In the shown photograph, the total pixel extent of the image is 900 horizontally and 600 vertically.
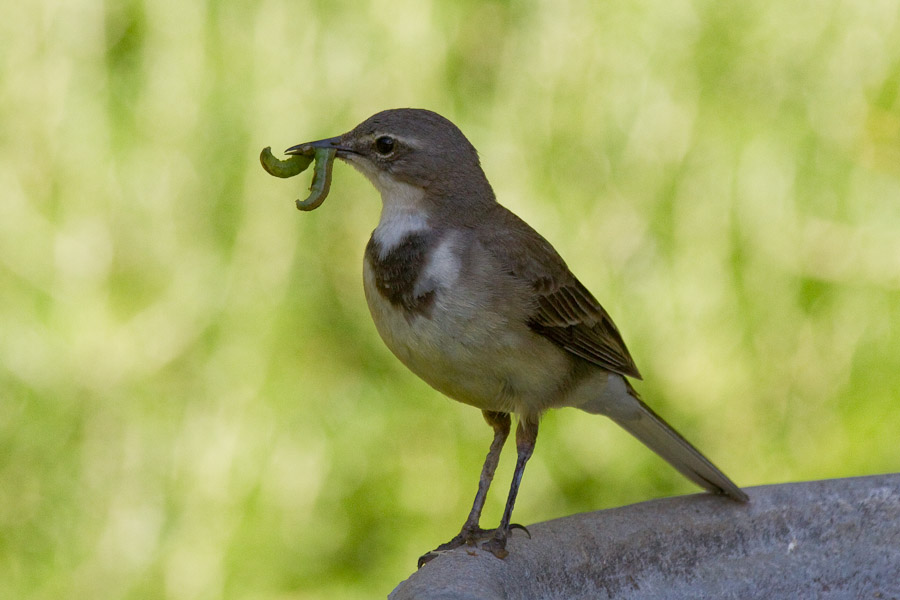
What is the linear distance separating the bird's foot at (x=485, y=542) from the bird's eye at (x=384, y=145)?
132 centimetres

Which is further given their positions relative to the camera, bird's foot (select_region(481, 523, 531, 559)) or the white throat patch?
the white throat patch

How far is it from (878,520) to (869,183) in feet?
11.1

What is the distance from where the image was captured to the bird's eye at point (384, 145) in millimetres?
3703

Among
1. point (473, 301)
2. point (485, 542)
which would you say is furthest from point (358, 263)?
point (485, 542)

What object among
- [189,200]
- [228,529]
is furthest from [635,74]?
[228,529]

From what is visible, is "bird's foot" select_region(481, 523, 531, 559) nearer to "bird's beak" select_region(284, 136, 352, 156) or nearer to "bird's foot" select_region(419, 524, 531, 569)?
"bird's foot" select_region(419, 524, 531, 569)

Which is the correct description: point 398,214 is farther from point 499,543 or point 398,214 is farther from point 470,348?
point 499,543

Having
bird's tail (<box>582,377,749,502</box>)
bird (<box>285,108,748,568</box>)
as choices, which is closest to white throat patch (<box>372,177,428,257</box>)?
bird (<box>285,108,748,568</box>)

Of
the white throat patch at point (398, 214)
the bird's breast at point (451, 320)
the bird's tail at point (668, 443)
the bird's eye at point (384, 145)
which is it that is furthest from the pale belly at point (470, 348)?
the bird's tail at point (668, 443)

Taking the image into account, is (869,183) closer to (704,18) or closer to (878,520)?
(704,18)

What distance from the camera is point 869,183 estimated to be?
612 cm

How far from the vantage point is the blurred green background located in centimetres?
548

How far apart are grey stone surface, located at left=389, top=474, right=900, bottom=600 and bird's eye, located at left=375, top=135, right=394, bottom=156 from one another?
1.37 meters

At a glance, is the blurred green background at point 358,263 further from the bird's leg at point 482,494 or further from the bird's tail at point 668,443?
the bird's leg at point 482,494
